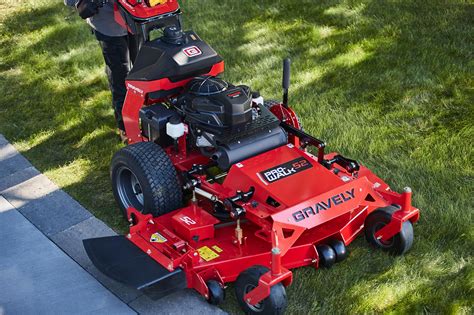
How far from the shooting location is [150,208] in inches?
221

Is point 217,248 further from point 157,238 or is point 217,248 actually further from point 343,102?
point 343,102

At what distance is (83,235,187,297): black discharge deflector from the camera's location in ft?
16.2

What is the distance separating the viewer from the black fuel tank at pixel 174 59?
5812mm

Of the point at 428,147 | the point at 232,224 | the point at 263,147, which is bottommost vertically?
the point at 428,147

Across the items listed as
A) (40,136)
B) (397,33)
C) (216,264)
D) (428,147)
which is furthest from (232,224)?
(397,33)

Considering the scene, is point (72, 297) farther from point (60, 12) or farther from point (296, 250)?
point (60, 12)

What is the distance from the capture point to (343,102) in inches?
304

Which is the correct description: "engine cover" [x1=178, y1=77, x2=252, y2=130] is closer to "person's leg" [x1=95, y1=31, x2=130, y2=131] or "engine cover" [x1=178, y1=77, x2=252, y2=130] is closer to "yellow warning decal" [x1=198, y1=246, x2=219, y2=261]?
"yellow warning decal" [x1=198, y1=246, x2=219, y2=261]

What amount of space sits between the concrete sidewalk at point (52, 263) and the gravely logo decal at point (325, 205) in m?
0.83

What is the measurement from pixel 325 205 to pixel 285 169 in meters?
0.45

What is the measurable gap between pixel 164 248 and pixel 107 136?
8.10ft

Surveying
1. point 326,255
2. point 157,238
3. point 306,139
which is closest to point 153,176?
point 157,238

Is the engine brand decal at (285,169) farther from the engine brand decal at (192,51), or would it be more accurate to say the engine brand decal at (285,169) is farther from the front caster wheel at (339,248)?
the engine brand decal at (192,51)

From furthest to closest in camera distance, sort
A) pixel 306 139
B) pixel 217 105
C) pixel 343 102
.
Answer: pixel 343 102, pixel 306 139, pixel 217 105
